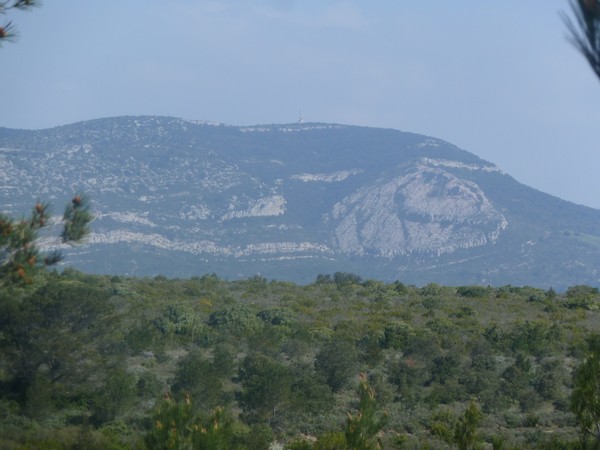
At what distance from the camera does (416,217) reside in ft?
330

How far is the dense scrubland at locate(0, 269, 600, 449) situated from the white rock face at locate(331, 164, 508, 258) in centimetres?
6812

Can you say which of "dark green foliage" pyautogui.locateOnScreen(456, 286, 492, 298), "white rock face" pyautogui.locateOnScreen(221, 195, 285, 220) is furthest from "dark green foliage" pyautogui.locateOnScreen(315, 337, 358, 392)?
"white rock face" pyautogui.locateOnScreen(221, 195, 285, 220)

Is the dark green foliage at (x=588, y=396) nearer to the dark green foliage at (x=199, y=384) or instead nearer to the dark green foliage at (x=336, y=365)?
the dark green foliage at (x=199, y=384)

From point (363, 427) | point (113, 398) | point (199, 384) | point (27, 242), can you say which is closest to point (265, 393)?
point (199, 384)

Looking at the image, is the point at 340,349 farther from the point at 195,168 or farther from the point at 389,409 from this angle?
the point at 195,168

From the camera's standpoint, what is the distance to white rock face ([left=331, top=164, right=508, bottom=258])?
95.9 metres

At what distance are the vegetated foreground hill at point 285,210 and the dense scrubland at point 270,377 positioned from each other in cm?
5082

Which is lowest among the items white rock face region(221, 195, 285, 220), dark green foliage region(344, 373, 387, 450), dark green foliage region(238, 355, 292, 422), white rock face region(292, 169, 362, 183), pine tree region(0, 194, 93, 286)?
dark green foliage region(238, 355, 292, 422)

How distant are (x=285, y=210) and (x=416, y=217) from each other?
14.6 m

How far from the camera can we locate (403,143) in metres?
136

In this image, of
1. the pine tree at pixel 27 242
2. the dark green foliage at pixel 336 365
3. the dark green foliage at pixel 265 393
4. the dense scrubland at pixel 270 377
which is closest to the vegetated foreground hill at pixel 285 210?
the dense scrubland at pixel 270 377

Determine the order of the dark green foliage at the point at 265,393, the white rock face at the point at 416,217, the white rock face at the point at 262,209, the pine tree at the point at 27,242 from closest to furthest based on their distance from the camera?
the pine tree at the point at 27,242 < the dark green foliage at the point at 265,393 < the white rock face at the point at 262,209 < the white rock face at the point at 416,217

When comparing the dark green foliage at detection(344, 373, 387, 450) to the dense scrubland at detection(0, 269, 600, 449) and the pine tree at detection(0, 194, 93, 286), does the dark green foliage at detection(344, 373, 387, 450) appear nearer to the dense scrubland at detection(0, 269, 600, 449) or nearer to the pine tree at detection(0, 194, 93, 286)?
the dense scrubland at detection(0, 269, 600, 449)

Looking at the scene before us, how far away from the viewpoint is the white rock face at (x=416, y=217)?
315 feet
